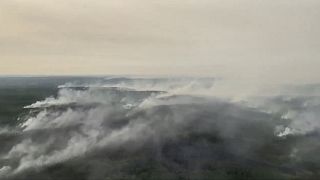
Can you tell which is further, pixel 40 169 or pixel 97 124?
pixel 97 124

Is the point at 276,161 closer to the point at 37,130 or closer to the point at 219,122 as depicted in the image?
the point at 219,122

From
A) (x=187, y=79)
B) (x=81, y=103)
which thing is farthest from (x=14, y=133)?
(x=187, y=79)

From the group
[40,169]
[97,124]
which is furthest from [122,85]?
[40,169]

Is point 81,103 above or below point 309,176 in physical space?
above

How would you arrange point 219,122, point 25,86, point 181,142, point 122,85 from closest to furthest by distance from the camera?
point 25,86
point 122,85
point 181,142
point 219,122

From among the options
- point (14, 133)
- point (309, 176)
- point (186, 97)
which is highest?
point (186, 97)

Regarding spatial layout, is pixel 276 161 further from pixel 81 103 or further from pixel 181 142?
pixel 81 103

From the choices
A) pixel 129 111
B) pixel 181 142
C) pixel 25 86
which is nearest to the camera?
pixel 25 86
